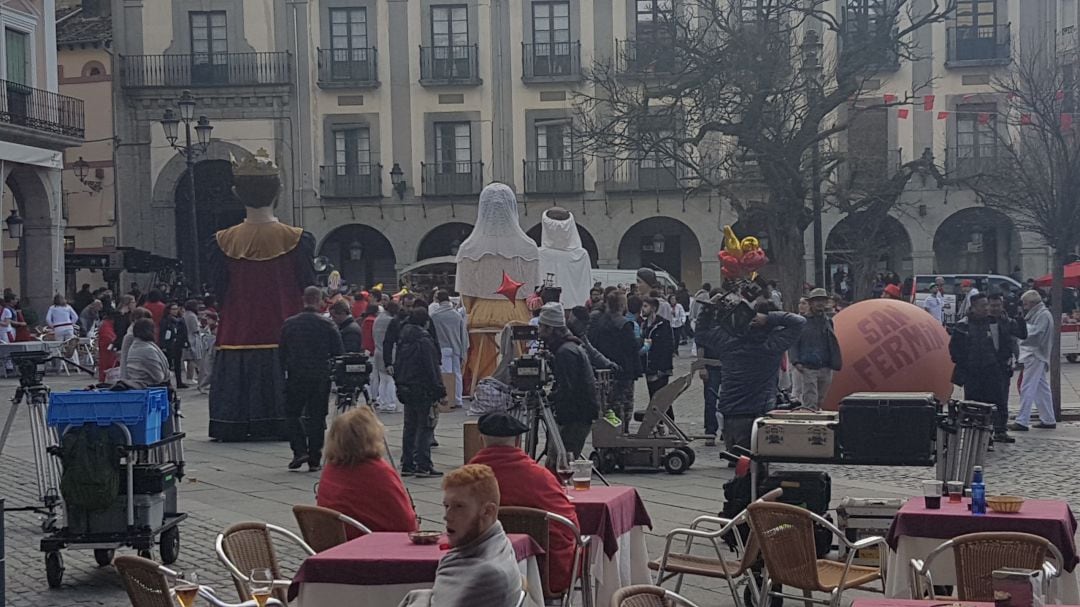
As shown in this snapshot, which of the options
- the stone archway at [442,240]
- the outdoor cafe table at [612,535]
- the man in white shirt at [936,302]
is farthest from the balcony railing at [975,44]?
the outdoor cafe table at [612,535]

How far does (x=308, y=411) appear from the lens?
48.3 ft

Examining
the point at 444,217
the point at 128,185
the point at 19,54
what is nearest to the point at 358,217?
the point at 444,217

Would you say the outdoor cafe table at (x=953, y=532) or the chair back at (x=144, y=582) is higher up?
the chair back at (x=144, y=582)

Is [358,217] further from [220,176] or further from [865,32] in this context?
[865,32]

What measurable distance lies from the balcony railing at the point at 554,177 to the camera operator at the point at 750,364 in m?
30.6

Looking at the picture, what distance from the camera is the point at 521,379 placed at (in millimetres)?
12109

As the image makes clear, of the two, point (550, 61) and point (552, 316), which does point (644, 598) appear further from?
point (550, 61)

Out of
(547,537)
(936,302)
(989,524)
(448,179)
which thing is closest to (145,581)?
(547,537)

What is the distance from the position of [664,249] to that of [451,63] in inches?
329

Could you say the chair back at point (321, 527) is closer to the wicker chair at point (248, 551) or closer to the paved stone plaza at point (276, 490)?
the wicker chair at point (248, 551)

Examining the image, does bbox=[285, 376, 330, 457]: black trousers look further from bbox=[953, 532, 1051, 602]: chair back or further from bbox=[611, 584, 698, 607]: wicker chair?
bbox=[611, 584, 698, 607]: wicker chair

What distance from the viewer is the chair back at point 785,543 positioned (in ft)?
24.2

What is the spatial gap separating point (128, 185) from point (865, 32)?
21822 millimetres

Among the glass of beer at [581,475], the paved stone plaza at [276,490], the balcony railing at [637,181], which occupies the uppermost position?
the balcony railing at [637,181]
